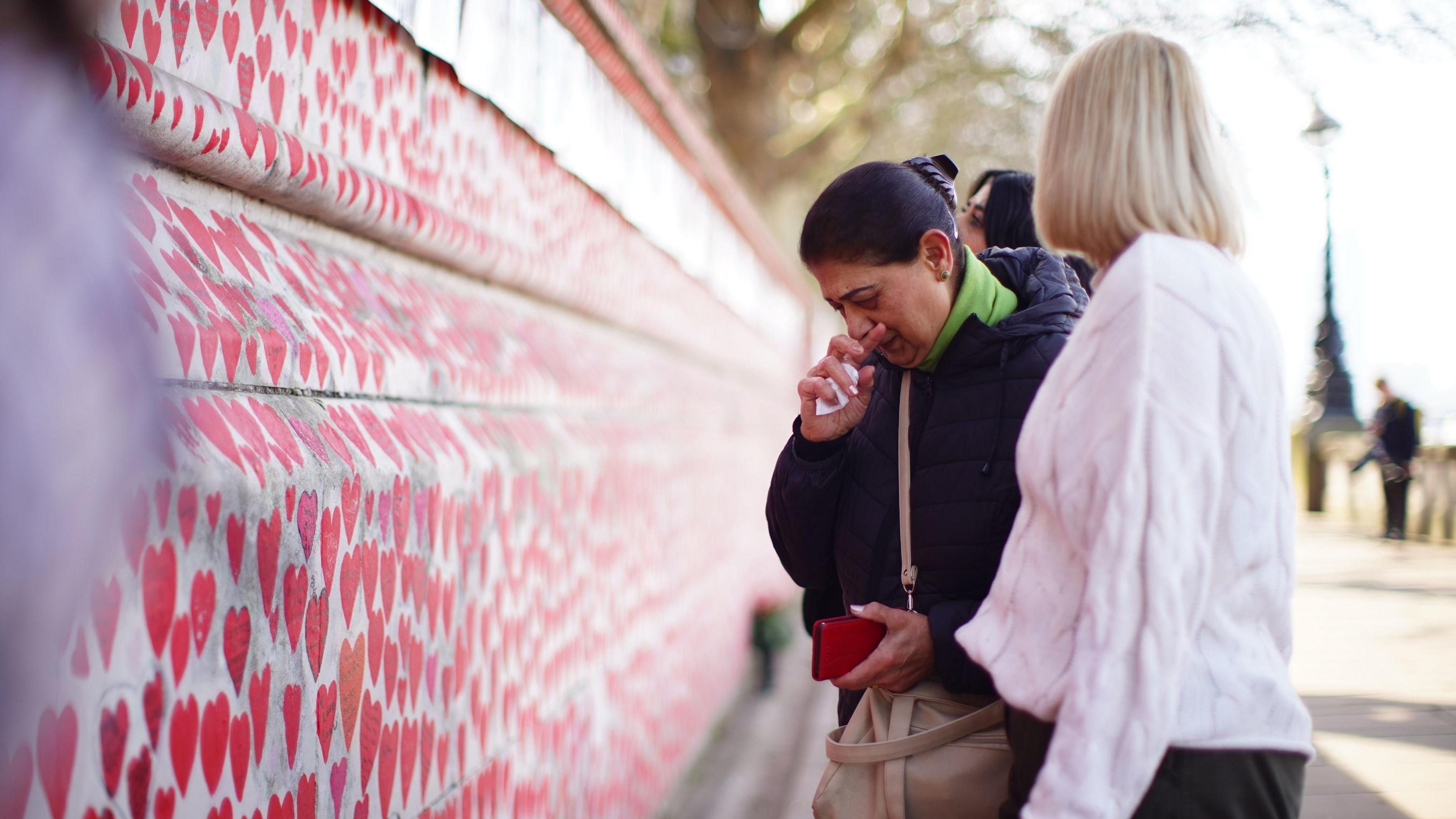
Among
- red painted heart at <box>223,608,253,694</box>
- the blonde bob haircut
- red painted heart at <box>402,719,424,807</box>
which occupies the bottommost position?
red painted heart at <box>402,719,424,807</box>

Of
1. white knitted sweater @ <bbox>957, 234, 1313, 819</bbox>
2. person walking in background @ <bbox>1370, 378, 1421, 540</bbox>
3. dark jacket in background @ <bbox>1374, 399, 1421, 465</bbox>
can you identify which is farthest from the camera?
dark jacket in background @ <bbox>1374, 399, 1421, 465</bbox>

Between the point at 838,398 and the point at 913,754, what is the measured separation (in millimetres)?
630

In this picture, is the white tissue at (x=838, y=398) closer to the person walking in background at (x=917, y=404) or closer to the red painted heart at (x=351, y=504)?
the person walking in background at (x=917, y=404)

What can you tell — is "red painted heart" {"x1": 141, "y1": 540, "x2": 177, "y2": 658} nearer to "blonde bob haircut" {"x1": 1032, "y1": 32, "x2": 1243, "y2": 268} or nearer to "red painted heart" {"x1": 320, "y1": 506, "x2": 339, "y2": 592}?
"red painted heart" {"x1": 320, "y1": 506, "x2": 339, "y2": 592}

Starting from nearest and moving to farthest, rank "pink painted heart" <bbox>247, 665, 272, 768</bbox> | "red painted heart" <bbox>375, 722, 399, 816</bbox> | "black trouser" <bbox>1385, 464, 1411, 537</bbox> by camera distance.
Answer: "pink painted heart" <bbox>247, 665, 272, 768</bbox> → "red painted heart" <bbox>375, 722, 399, 816</bbox> → "black trouser" <bbox>1385, 464, 1411, 537</bbox>

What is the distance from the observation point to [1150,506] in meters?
1.23

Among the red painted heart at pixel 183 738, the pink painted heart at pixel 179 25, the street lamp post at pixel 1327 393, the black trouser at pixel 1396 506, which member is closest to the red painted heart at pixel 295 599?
the red painted heart at pixel 183 738

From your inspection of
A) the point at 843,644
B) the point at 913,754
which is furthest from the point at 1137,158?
the point at 913,754

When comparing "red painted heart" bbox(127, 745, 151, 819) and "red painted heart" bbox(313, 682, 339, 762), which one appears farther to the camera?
"red painted heart" bbox(313, 682, 339, 762)

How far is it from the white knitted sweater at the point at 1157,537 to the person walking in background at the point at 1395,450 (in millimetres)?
7085

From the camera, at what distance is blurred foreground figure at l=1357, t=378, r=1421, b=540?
24.8ft

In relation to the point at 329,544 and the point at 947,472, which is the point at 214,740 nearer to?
the point at 329,544

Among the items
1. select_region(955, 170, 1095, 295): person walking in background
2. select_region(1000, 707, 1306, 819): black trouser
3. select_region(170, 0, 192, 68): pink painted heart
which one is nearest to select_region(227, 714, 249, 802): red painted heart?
select_region(170, 0, 192, 68): pink painted heart

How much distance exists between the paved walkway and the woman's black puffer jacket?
6.08 feet
